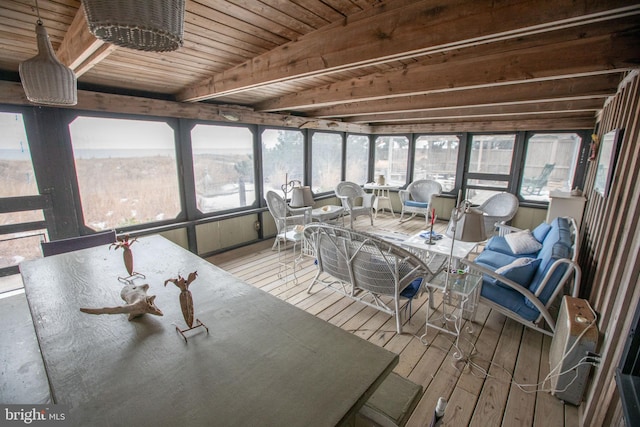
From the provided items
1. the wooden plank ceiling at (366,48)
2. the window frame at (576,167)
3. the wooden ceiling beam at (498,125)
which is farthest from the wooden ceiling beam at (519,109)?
the window frame at (576,167)

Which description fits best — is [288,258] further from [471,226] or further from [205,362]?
[205,362]

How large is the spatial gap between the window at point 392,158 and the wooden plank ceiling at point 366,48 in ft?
11.8

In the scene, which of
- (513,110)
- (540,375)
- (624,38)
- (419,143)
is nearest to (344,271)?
(540,375)

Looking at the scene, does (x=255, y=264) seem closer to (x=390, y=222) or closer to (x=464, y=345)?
(x=464, y=345)

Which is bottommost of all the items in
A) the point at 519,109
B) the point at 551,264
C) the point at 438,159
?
the point at 551,264

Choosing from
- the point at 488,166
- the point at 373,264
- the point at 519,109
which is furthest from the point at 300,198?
the point at 488,166

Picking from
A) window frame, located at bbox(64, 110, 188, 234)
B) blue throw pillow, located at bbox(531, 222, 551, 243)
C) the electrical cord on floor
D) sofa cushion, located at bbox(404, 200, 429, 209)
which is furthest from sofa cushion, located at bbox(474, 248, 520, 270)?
window frame, located at bbox(64, 110, 188, 234)

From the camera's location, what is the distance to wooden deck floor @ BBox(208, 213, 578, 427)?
5.79 ft

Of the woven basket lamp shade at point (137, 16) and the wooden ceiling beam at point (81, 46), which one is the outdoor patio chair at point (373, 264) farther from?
the wooden ceiling beam at point (81, 46)

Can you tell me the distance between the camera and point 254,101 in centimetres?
434

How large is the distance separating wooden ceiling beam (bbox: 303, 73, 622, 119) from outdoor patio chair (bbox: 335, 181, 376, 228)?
182 centimetres

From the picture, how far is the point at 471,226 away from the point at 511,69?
4.43 feet

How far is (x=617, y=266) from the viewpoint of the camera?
1.62m

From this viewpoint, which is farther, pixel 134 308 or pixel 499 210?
pixel 499 210
